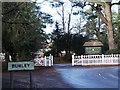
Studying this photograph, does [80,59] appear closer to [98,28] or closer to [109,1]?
[109,1]

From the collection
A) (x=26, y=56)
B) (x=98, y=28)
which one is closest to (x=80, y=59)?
(x=26, y=56)

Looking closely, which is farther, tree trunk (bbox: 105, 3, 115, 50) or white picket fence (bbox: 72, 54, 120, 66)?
tree trunk (bbox: 105, 3, 115, 50)

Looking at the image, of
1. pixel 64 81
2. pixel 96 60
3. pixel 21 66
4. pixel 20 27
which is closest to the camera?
pixel 21 66

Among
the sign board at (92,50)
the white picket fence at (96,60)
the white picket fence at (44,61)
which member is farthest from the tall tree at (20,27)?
the sign board at (92,50)

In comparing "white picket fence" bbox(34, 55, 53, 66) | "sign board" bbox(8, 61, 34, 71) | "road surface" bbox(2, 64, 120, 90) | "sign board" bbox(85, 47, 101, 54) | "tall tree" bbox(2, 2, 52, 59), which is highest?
"tall tree" bbox(2, 2, 52, 59)

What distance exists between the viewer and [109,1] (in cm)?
2144

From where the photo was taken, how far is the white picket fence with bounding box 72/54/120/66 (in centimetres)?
1892

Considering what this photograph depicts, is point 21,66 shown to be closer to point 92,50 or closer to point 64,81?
point 64,81

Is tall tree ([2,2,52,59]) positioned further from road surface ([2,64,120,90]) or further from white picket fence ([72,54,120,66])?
white picket fence ([72,54,120,66])

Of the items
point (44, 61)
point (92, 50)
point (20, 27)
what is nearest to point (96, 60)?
point (92, 50)

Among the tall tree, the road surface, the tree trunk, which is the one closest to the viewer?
the tall tree

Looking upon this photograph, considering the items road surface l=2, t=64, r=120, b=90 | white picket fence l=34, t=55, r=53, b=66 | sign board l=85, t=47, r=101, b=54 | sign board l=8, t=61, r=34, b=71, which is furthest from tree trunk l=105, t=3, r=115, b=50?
sign board l=8, t=61, r=34, b=71

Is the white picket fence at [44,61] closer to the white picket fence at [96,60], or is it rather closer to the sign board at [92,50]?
the white picket fence at [96,60]

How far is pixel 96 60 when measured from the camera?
62.6 feet
